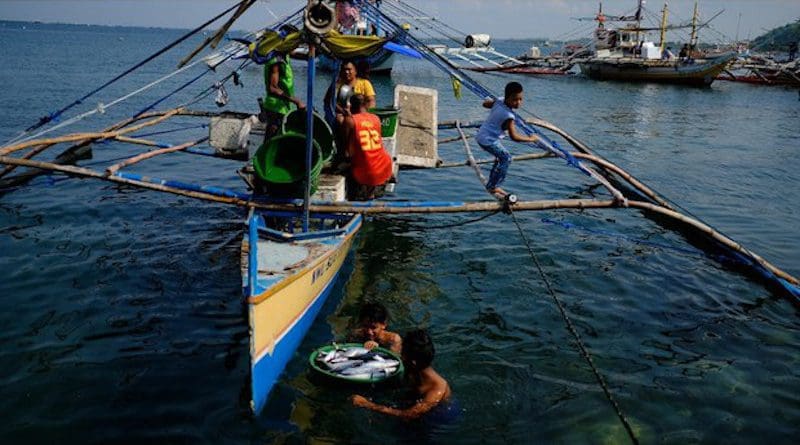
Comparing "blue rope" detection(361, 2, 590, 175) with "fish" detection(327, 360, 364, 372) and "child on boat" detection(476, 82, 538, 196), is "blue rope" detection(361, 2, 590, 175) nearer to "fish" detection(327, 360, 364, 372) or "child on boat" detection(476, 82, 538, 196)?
"child on boat" detection(476, 82, 538, 196)

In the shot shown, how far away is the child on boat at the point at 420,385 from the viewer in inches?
229

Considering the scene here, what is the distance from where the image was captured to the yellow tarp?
743cm

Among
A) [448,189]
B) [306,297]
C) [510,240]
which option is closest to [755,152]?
[448,189]

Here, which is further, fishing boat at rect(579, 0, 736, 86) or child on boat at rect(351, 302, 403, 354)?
fishing boat at rect(579, 0, 736, 86)

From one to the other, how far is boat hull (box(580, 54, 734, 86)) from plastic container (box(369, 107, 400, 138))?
155 ft

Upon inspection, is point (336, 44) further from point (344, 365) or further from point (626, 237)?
point (626, 237)

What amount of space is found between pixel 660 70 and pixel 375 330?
5293cm

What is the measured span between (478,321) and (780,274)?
5008 millimetres

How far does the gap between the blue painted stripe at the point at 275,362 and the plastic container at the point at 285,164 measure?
183 centimetres

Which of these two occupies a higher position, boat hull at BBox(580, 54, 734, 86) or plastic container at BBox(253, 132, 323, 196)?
boat hull at BBox(580, 54, 734, 86)

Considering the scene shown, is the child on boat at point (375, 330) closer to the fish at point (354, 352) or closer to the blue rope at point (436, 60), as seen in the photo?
the fish at point (354, 352)

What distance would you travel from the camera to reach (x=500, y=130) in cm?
982

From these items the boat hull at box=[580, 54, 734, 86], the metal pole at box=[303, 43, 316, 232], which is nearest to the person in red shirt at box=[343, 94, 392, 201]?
the metal pole at box=[303, 43, 316, 232]

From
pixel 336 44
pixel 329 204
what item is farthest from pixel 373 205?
pixel 336 44
